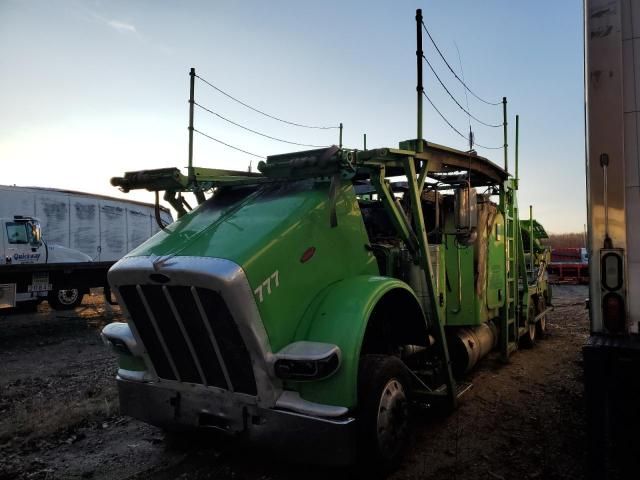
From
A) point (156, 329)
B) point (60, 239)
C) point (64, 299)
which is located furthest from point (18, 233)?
point (156, 329)

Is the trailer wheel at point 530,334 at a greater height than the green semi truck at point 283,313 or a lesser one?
lesser

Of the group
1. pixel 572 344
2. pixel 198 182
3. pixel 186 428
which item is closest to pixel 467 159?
pixel 198 182

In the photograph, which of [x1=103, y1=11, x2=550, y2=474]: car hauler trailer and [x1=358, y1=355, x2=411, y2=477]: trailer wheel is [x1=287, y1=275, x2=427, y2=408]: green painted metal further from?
[x1=358, y1=355, x2=411, y2=477]: trailer wheel

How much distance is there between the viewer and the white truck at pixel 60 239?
11.6m

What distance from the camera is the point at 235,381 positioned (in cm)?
329

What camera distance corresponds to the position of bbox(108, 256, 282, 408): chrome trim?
2984 mm

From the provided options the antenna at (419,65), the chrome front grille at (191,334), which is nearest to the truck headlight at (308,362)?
the chrome front grille at (191,334)

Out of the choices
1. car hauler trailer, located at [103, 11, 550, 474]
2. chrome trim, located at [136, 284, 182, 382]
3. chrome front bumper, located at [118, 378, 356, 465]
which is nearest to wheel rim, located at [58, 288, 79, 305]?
car hauler trailer, located at [103, 11, 550, 474]

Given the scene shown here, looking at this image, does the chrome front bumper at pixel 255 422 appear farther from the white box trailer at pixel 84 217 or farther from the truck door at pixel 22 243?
the white box trailer at pixel 84 217

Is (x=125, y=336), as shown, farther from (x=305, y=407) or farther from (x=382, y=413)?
(x=382, y=413)

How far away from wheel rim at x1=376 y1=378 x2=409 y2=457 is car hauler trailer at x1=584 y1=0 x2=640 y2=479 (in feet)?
4.40

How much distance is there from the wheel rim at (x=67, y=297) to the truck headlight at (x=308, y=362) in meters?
12.9

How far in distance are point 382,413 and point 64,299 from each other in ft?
43.9

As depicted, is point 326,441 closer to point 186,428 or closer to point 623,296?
point 186,428
